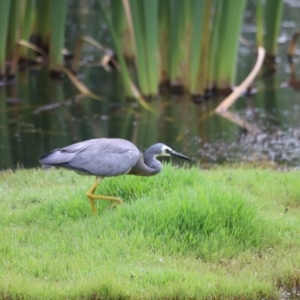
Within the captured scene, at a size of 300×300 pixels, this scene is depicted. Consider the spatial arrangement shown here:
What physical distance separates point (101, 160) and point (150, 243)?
814 millimetres

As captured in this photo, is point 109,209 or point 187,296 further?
point 109,209

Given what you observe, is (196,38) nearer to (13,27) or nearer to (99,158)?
(13,27)

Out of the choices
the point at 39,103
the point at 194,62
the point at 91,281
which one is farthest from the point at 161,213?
the point at 39,103

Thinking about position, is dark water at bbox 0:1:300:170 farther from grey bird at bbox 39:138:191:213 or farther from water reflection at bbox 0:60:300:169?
grey bird at bbox 39:138:191:213

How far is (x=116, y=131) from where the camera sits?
33.8 feet

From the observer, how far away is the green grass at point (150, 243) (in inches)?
175

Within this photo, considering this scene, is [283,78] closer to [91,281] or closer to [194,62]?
[194,62]

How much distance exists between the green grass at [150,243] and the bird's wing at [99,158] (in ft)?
0.97

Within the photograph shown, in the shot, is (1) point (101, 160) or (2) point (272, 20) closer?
(1) point (101, 160)

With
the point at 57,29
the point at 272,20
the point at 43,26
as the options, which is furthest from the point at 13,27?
the point at 272,20

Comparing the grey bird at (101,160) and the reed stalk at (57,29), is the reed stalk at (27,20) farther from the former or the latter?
the grey bird at (101,160)

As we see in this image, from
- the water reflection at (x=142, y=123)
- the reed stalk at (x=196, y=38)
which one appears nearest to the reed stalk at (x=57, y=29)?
the water reflection at (x=142, y=123)

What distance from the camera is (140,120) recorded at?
10750 millimetres

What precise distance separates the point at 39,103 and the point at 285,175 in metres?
5.59
